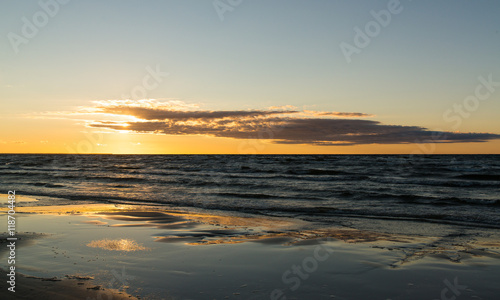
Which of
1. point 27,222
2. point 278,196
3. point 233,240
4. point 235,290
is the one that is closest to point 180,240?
point 233,240

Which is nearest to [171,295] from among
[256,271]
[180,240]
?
[256,271]

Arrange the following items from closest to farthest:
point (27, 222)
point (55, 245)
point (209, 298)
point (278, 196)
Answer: point (209, 298) → point (55, 245) → point (27, 222) → point (278, 196)

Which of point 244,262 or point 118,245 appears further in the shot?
point 118,245

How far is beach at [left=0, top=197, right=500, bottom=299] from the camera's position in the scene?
5.56 meters

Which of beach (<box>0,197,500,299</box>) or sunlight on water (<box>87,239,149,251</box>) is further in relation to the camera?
sunlight on water (<box>87,239,149,251</box>)

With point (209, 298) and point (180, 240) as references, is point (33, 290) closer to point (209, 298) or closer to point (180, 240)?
point (209, 298)

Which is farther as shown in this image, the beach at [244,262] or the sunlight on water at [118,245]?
the sunlight on water at [118,245]

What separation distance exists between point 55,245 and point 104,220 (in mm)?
4010

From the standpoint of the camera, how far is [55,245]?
27.0 ft

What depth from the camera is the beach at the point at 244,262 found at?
18.2 feet

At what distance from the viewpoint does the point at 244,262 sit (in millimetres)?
7211

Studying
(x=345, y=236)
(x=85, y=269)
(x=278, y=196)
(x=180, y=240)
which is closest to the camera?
(x=85, y=269)

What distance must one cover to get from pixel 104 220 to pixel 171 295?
787cm

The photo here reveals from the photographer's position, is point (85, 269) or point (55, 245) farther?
point (55, 245)
